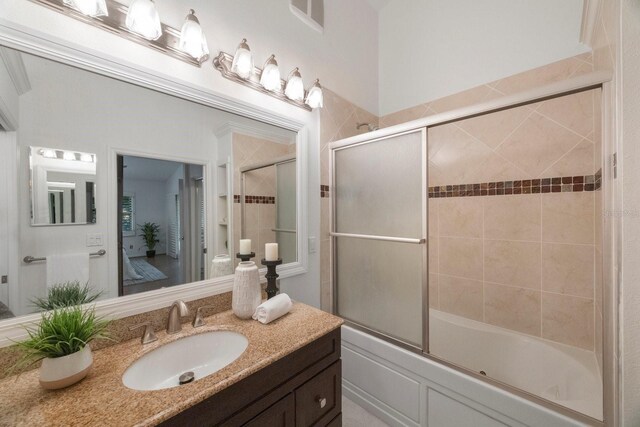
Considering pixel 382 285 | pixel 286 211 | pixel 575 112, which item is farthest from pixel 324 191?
pixel 575 112

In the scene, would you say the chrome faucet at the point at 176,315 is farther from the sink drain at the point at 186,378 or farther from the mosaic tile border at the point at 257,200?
the mosaic tile border at the point at 257,200

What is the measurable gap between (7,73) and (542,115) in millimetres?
2631

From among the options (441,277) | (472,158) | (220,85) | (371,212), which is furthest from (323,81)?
(441,277)

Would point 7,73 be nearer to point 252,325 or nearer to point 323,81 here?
point 252,325

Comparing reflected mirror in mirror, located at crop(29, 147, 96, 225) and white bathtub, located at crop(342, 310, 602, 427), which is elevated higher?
reflected mirror in mirror, located at crop(29, 147, 96, 225)

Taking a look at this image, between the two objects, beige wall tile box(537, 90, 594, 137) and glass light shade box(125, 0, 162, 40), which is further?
beige wall tile box(537, 90, 594, 137)

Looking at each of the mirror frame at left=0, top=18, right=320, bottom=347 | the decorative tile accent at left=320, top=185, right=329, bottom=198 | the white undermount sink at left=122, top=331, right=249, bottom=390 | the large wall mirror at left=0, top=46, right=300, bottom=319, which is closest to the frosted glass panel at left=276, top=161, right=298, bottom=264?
the mirror frame at left=0, top=18, right=320, bottom=347

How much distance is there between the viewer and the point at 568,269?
1604 millimetres

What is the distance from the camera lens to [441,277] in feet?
7.06

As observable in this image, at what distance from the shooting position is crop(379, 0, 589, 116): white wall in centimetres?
163

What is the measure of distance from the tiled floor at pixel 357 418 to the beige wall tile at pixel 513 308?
111 cm

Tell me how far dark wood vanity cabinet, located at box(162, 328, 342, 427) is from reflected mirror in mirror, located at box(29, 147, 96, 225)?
77 centimetres

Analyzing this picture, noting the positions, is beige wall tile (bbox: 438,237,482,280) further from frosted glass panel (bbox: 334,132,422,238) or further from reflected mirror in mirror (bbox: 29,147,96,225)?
reflected mirror in mirror (bbox: 29,147,96,225)

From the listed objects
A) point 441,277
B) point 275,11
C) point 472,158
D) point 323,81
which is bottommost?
point 441,277
